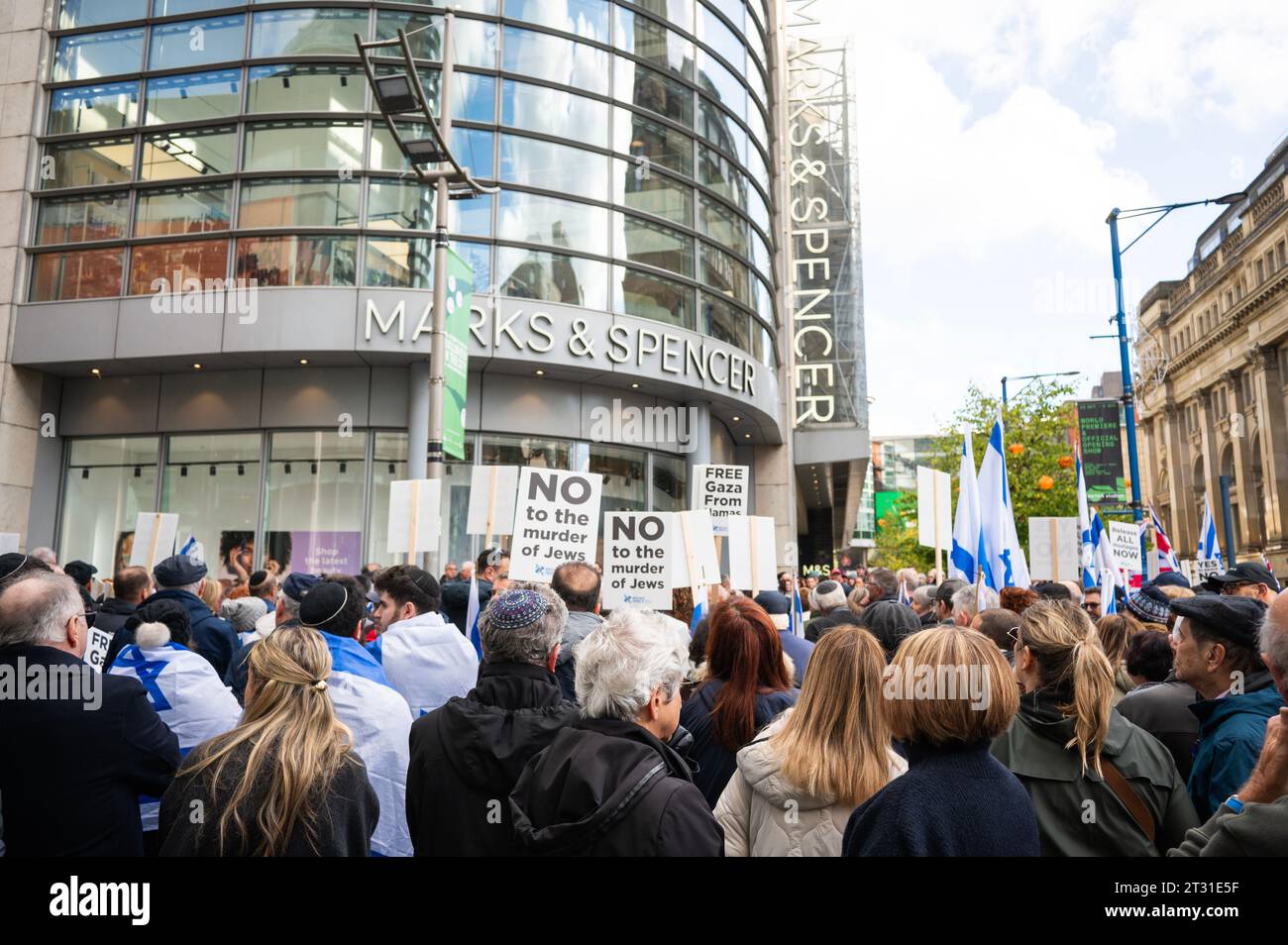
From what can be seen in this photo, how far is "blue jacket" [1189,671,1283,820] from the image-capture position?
10.6ft

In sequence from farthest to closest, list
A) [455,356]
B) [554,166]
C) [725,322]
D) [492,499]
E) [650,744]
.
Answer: [725,322] → [554,166] → [455,356] → [492,499] → [650,744]

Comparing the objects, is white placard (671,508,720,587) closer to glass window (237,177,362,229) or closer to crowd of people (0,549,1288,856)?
crowd of people (0,549,1288,856)

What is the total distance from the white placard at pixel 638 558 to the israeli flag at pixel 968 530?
2975 millimetres

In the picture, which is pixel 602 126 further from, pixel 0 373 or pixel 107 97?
pixel 0 373

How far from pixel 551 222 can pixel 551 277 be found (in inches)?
53.7

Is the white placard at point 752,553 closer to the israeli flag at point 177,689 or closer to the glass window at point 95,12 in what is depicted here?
the israeli flag at point 177,689

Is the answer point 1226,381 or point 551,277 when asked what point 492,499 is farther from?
point 1226,381

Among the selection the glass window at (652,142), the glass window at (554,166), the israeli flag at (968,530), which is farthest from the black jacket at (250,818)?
the glass window at (652,142)

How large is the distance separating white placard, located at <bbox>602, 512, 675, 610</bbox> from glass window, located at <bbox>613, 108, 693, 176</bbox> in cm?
1563

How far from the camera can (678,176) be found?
22.5m

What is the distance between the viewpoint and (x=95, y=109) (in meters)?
20.7

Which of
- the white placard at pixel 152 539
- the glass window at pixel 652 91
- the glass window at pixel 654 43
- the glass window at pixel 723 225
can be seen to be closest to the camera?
the white placard at pixel 152 539

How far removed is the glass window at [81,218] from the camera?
65.6 feet

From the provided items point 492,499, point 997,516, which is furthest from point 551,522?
point 997,516
